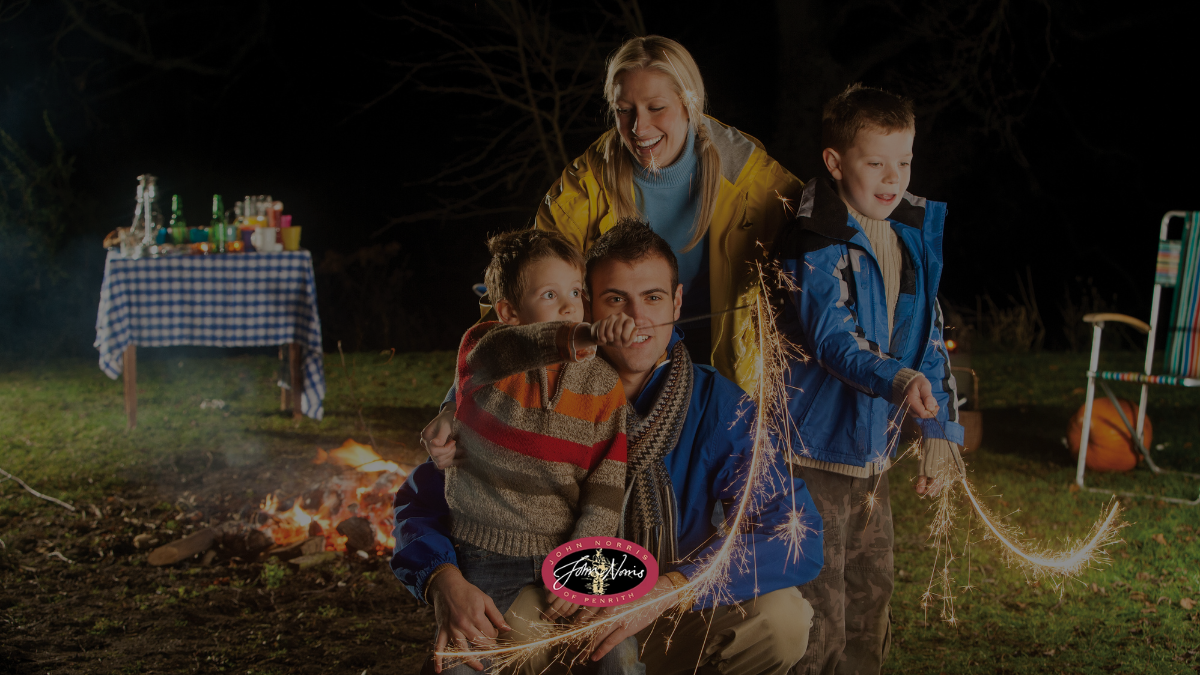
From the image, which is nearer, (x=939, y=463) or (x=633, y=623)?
(x=633, y=623)

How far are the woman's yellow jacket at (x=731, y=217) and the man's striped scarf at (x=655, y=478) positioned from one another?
0.44m

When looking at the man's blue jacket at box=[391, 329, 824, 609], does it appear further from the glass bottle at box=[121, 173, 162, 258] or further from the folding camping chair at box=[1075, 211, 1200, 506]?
the glass bottle at box=[121, 173, 162, 258]

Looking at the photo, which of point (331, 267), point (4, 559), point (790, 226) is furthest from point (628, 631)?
point (331, 267)

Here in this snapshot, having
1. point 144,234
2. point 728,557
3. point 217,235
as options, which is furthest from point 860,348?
point 144,234

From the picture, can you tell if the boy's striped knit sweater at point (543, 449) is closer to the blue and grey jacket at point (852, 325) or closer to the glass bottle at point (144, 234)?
the blue and grey jacket at point (852, 325)

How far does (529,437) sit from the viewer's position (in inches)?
71.6

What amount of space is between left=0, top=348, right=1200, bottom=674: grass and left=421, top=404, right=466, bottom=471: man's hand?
214 centimetres

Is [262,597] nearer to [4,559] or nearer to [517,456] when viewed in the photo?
[4,559]

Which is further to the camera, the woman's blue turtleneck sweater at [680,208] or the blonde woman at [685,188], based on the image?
the woman's blue turtleneck sweater at [680,208]

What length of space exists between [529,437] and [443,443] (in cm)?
21

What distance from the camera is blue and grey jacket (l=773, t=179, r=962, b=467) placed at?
7.70ft

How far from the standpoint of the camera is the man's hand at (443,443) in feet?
6.25

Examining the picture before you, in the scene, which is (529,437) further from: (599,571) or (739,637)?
(739,637)

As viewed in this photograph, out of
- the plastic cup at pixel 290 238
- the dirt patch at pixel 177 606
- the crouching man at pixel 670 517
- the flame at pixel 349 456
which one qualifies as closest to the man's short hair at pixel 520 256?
the crouching man at pixel 670 517
